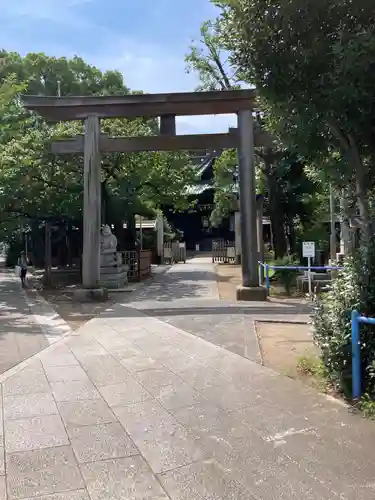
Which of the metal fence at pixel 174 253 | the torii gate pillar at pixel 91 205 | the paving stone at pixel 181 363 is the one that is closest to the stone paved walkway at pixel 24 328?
the torii gate pillar at pixel 91 205

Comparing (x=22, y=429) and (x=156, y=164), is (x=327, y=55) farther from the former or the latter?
(x=156, y=164)

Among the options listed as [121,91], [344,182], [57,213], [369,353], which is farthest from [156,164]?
[369,353]

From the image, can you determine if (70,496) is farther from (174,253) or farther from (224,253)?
(174,253)

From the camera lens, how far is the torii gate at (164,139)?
12039 mm

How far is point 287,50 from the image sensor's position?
506cm

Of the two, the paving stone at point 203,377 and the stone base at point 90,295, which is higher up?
the stone base at point 90,295

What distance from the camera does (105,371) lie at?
5754 mm

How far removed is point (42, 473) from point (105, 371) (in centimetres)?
255

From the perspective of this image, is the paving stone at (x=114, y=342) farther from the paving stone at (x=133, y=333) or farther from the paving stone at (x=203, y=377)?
the paving stone at (x=203, y=377)

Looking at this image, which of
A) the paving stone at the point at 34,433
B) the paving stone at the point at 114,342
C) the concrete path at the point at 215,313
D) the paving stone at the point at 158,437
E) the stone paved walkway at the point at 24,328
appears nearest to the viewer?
the paving stone at the point at 158,437

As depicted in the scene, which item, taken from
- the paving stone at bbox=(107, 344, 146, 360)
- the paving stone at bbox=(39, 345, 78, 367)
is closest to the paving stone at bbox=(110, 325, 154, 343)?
the paving stone at bbox=(107, 344, 146, 360)

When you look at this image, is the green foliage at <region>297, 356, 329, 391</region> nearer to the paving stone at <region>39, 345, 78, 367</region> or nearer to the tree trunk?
the paving stone at <region>39, 345, 78, 367</region>

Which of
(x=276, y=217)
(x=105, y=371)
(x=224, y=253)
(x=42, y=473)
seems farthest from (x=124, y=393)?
(x=224, y=253)

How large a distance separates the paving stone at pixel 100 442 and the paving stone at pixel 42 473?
0.33 ft
